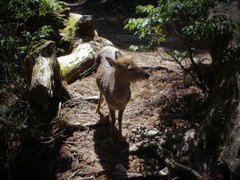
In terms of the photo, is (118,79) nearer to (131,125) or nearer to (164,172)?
(131,125)

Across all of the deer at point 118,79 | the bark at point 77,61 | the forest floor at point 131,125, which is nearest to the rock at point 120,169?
the forest floor at point 131,125

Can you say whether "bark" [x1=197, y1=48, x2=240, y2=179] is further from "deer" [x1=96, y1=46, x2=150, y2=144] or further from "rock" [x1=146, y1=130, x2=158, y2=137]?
"deer" [x1=96, y1=46, x2=150, y2=144]

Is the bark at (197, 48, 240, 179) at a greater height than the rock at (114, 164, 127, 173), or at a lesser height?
greater

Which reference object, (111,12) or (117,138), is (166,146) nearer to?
(117,138)

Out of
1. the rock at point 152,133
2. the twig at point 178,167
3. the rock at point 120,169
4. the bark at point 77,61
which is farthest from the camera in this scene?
the bark at point 77,61

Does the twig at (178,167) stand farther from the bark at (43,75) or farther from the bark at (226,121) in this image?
the bark at (43,75)

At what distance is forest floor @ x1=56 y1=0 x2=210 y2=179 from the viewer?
3.68m

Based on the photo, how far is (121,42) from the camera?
9305 millimetres

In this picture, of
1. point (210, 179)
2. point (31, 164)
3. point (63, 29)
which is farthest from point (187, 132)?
point (63, 29)

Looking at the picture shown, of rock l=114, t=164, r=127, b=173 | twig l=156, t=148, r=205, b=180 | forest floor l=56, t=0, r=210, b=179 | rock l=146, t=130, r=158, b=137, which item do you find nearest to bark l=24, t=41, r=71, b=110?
forest floor l=56, t=0, r=210, b=179

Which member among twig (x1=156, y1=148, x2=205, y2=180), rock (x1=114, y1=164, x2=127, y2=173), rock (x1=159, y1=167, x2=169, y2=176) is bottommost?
rock (x1=114, y1=164, x2=127, y2=173)

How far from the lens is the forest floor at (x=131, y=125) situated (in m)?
3.68

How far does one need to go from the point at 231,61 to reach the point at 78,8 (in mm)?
14769

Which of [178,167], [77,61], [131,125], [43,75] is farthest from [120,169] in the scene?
[77,61]
